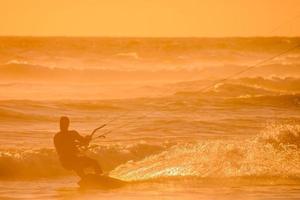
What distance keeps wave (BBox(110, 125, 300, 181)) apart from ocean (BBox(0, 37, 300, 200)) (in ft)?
0.07

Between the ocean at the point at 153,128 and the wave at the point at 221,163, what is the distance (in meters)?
0.02

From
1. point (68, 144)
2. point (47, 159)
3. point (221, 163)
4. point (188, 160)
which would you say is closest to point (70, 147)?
point (68, 144)

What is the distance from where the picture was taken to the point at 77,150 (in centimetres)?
1880

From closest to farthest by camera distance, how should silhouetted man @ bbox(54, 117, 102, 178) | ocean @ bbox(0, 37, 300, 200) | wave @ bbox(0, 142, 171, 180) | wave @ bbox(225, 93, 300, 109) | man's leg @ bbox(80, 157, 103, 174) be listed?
silhouetted man @ bbox(54, 117, 102, 178) → man's leg @ bbox(80, 157, 103, 174) → ocean @ bbox(0, 37, 300, 200) → wave @ bbox(0, 142, 171, 180) → wave @ bbox(225, 93, 300, 109)

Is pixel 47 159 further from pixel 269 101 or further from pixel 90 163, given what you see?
pixel 269 101

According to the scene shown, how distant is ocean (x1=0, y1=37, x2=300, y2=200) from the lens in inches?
771

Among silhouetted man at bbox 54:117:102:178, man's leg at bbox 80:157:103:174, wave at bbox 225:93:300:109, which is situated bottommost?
man's leg at bbox 80:157:103:174

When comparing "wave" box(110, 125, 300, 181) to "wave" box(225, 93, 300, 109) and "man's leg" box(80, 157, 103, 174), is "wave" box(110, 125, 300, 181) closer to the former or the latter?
"man's leg" box(80, 157, 103, 174)

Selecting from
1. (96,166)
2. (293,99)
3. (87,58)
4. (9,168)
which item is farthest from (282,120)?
(87,58)

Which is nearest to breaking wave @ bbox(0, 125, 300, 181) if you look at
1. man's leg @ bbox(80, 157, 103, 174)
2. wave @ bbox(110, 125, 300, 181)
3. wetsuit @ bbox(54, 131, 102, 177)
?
wave @ bbox(110, 125, 300, 181)

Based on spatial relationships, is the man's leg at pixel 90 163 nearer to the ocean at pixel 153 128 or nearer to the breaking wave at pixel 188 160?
the ocean at pixel 153 128

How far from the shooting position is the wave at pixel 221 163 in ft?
66.3

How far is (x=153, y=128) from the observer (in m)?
28.8

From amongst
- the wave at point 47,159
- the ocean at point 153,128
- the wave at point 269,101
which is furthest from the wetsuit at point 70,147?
the wave at point 269,101
